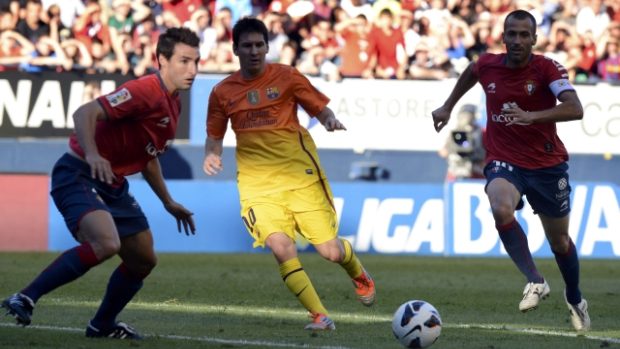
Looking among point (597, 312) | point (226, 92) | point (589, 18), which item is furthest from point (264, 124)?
point (589, 18)

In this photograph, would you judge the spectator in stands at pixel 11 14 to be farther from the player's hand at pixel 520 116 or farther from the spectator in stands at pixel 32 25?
the player's hand at pixel 520 116

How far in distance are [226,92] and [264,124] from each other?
390 mm

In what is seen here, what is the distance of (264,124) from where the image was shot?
1041 cm

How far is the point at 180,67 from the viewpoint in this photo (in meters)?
8.93

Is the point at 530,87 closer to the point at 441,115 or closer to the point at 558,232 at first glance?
the point at 441,115

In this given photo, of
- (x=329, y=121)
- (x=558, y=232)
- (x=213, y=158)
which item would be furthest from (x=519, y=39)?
(x=213, y=158)

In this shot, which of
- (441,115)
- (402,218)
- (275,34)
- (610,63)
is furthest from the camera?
(610,63)

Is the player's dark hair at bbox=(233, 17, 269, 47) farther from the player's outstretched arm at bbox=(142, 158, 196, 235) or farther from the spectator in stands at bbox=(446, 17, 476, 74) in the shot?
the spectator in stands at bbox=(446, 17, 476, 74)

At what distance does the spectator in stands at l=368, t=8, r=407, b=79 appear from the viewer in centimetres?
2323

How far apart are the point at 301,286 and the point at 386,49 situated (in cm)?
1385

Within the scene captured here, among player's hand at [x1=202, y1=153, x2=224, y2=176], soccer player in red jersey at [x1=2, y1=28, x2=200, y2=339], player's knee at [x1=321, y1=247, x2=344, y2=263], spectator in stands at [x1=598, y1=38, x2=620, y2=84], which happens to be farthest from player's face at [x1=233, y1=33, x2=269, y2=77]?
spectator in stands at [x1=598, y1=38, x2=620, y2=84]

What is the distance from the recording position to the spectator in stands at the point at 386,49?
76.2 ft

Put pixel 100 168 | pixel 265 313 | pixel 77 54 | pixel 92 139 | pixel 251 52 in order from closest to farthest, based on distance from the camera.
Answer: pixel 100 168
pixel 92 139
pixel 251 52
pixel 265 313
pixel 77 54

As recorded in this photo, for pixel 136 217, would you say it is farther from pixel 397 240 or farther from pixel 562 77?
pixel 397 240
